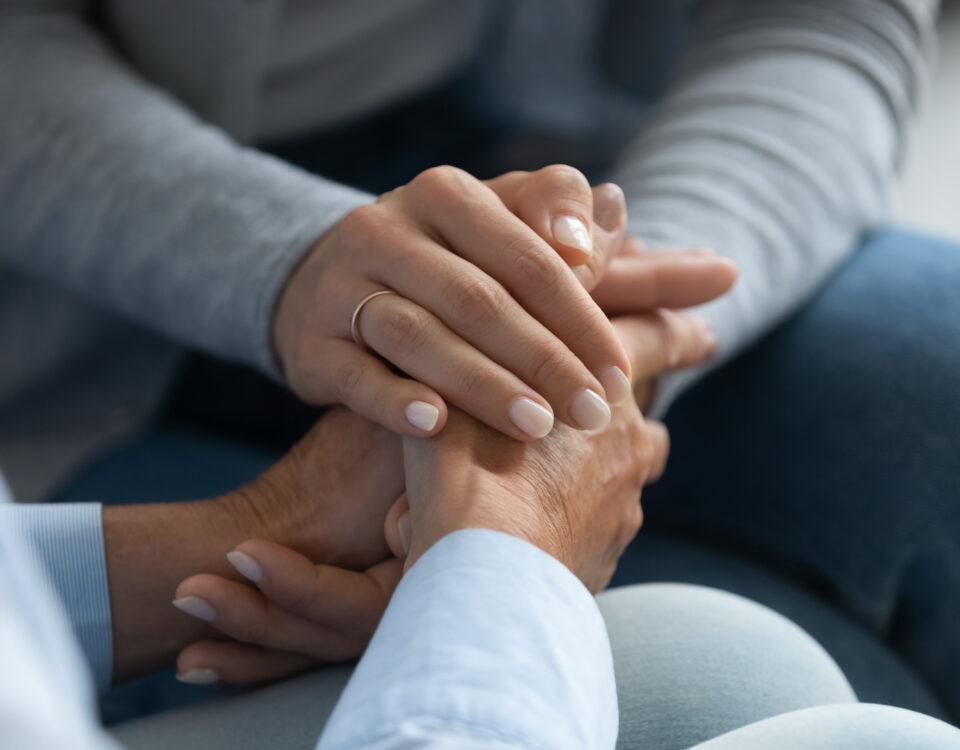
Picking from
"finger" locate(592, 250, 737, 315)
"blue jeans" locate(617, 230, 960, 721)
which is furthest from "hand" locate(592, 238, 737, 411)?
"blue jeans" locate(617, 230, 960, 721)

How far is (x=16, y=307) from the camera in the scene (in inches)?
26.5

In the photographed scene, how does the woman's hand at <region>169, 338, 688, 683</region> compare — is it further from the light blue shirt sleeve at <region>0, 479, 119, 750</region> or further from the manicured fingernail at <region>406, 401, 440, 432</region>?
the light blue shirt sleeve at <region>0, 479, 119, 750</region>

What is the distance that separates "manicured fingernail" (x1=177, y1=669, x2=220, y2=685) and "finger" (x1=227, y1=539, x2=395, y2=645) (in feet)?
0.16

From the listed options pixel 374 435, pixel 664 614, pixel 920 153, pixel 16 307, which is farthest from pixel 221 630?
pixel 920 153

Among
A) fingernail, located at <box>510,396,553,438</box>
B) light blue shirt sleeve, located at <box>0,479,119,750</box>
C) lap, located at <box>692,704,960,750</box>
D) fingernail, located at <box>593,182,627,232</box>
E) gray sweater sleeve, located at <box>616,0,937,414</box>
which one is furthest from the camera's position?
gray sweater sleeve, located at <box>616,0,937,414</box>

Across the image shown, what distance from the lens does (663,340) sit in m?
0.54

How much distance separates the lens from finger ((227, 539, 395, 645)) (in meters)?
0.45

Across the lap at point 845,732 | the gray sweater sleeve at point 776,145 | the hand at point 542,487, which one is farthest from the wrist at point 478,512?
the gray sweater sleeve at point 776,145

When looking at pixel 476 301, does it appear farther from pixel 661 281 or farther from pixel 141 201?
pixel 141 201

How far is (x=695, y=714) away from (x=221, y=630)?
0.25 meters

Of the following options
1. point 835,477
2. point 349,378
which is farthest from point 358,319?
point 835,477

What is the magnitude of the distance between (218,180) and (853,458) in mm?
462

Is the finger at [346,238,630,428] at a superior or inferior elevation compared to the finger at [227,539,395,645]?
superior

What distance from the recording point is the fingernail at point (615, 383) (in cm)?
43
